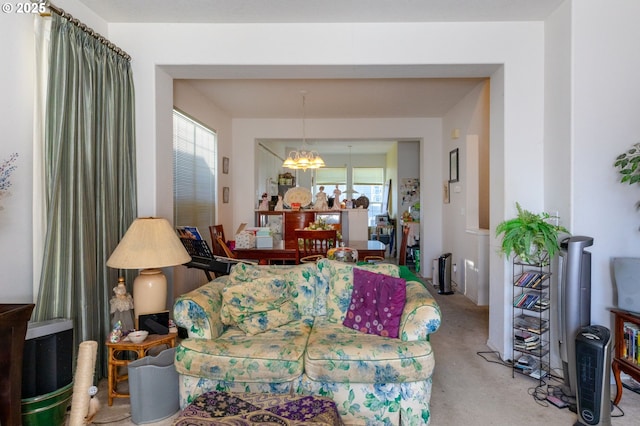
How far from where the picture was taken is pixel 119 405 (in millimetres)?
2268

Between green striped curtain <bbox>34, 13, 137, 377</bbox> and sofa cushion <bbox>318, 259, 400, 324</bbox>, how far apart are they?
1586 millimetres

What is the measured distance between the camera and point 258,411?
1.61 meters

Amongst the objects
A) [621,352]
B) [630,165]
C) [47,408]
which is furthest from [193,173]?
[621,352]

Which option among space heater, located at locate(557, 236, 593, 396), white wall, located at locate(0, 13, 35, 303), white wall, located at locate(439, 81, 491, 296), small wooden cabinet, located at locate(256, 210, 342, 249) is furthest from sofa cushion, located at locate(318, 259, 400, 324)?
small wooden cabinet, located at locate(256, 210, 342, 249)

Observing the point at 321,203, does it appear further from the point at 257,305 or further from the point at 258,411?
the point at 258,411

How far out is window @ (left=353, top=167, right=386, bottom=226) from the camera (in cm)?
1091

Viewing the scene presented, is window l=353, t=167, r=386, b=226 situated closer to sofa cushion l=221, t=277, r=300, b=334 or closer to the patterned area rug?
sofa cushion l=221, t=277, r=300, b=334

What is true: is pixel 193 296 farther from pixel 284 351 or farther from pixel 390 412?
pixel 390 412

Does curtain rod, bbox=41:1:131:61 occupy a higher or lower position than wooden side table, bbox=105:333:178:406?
higher

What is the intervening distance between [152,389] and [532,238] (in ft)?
8.47

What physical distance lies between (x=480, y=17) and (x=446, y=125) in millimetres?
2928

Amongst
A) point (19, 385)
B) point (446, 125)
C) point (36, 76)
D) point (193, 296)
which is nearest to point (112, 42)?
point (36, 76)

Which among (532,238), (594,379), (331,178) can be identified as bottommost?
(594,379)

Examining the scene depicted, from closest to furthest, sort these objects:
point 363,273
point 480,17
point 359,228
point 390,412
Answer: point 390,412
point 363,273
point 480,17
point 359,228
